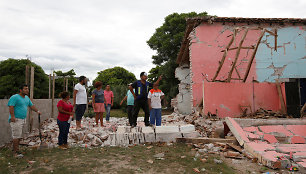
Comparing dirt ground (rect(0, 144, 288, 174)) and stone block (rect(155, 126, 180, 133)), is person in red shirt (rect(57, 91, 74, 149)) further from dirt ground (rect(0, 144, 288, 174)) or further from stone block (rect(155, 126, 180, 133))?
stone block (rect(155, 126, 180, 133))

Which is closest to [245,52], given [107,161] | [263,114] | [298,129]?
[263,114]

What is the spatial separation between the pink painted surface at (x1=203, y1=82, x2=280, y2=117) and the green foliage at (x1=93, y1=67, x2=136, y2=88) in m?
32.1

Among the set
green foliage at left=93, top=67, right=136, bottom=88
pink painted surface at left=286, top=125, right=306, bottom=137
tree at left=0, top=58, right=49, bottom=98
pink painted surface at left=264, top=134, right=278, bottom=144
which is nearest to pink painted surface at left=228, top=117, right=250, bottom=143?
pink painted surface at left=264, top=134, right=278, bottom=144

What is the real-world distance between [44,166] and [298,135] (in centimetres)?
585

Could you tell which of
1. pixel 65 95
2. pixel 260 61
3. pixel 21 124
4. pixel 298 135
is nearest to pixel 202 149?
pixel 298 135

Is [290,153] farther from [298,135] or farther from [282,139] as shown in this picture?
[298,135]

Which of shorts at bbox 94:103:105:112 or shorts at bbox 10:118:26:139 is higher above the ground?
shorts at bbox 94:103:105:112

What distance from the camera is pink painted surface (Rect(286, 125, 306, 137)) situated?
16.5 feet

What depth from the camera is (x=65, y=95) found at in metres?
4.65

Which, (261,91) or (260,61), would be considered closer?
(261,91)

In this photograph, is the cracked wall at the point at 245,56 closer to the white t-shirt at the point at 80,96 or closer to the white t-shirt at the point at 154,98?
the white t-shirt at the point at 154,98

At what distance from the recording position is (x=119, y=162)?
346 cm

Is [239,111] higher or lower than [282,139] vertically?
higher

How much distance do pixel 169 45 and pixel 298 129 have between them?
1471 centimetres
